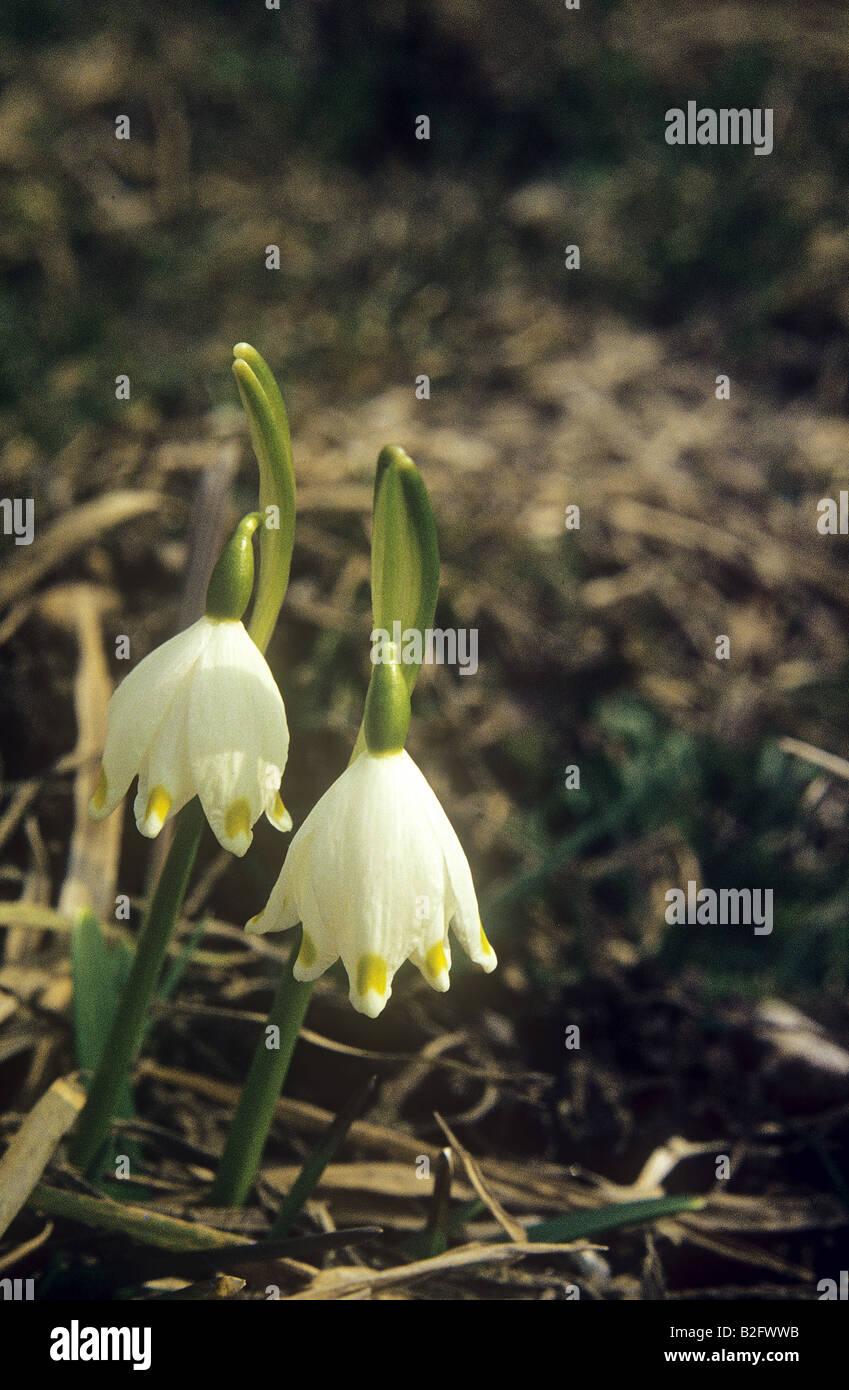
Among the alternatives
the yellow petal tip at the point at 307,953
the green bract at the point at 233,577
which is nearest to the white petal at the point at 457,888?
the yellow petal tip at the point at 307,953

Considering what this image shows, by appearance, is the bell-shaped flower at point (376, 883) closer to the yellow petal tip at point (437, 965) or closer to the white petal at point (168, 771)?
the yellow petal tip at point (437, 965)

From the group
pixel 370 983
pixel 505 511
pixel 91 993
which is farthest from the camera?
pixel 505 511

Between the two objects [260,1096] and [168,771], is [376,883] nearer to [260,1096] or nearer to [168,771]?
[168,771]

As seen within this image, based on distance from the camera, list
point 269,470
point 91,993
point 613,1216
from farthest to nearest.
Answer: point 91,993, point 613,1216, point 269,470

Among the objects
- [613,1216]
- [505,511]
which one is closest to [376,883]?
[613,1216]

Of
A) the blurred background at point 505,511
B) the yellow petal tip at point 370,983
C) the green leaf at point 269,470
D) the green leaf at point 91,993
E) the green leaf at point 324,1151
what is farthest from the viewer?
the blurred background at point 505,511

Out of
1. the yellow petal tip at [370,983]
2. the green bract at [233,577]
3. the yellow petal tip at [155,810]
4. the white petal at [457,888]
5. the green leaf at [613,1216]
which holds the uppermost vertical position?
the green bract at [233,577]

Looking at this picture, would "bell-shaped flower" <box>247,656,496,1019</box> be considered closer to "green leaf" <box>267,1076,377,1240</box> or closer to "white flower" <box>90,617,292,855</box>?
"white flower" <box>90,617,292,855</box>
